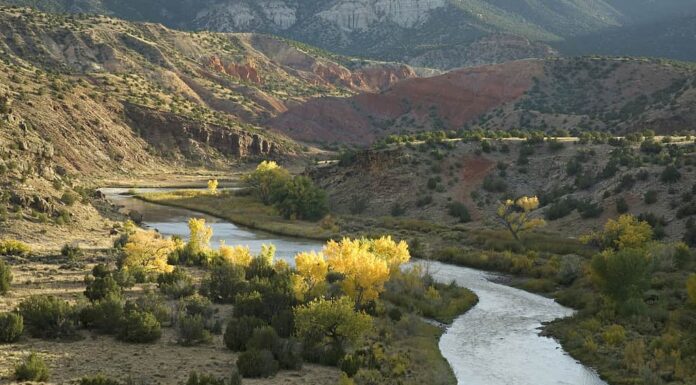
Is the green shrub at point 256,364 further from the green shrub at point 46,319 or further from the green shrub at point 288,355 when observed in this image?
the green shrub at point 46,319

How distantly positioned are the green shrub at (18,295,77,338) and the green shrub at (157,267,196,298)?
924 centimetres

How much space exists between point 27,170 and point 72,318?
32.0 m

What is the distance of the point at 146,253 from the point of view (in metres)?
42.9

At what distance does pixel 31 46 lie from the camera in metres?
154

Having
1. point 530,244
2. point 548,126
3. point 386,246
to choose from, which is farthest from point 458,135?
point 386,246

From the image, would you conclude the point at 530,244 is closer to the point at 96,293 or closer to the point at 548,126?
the point at 96,293

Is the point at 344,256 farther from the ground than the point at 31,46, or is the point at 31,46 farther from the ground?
the point at 31,46

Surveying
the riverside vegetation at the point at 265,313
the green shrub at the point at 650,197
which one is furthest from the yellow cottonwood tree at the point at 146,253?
the green shrub at the point at 650,197

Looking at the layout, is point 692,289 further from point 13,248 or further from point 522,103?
point 522,103

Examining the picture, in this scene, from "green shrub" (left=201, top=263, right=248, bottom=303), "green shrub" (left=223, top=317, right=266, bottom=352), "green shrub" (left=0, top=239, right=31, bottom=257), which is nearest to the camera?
"green shrub" (left=223, top=317, right=266, bottom=352)

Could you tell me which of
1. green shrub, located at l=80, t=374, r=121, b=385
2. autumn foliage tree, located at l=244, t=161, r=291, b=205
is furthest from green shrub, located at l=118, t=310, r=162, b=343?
autumn foliage tree, located at l=244, t=161, r=291, b=205

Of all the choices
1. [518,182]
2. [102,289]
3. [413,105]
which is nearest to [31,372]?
[102,289]

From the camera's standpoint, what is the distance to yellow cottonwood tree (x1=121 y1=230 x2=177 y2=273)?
138 feet

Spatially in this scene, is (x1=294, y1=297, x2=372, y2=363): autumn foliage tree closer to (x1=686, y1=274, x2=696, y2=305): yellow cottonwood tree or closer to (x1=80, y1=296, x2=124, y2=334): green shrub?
(x1=80, y1=296, x2=124, y2=334): green shrub
